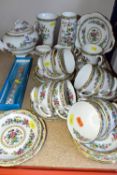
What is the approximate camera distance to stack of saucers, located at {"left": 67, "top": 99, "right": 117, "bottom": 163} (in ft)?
1.64

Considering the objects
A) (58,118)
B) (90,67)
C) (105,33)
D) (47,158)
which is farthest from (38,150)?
(105,33)

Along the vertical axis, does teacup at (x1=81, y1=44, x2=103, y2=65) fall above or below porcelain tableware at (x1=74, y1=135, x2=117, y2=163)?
above

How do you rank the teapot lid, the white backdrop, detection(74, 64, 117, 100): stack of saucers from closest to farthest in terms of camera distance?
detection(74, 64, 117, 100): stack of saucers, the teapot lid, the white backdrop

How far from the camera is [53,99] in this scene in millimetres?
594

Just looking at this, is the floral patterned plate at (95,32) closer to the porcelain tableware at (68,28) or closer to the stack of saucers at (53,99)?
the porcelain tableware at (68,28)

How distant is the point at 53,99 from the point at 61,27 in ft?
1.54

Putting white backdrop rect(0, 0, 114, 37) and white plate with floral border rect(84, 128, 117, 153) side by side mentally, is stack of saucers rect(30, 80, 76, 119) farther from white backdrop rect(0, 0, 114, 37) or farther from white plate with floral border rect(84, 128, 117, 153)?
white backdrop rect(0, 0, 114, 37)

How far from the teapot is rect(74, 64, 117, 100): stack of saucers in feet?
1.26

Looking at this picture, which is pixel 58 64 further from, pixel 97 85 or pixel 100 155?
pixel 100 155

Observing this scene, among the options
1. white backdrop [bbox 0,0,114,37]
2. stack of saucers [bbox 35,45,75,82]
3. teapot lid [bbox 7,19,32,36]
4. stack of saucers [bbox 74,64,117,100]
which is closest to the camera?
stack of saucers [bbox 74,64,117,100]

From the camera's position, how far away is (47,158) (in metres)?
0.52

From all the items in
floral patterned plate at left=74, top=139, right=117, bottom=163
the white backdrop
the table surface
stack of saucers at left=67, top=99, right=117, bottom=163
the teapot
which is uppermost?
the white backdrop

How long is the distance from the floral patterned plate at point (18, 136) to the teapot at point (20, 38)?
0.40 m

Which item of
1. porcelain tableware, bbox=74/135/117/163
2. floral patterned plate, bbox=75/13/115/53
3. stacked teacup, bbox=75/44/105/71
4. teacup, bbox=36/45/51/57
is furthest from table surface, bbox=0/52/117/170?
floral patterned plate, bbox=75/13/115/53
